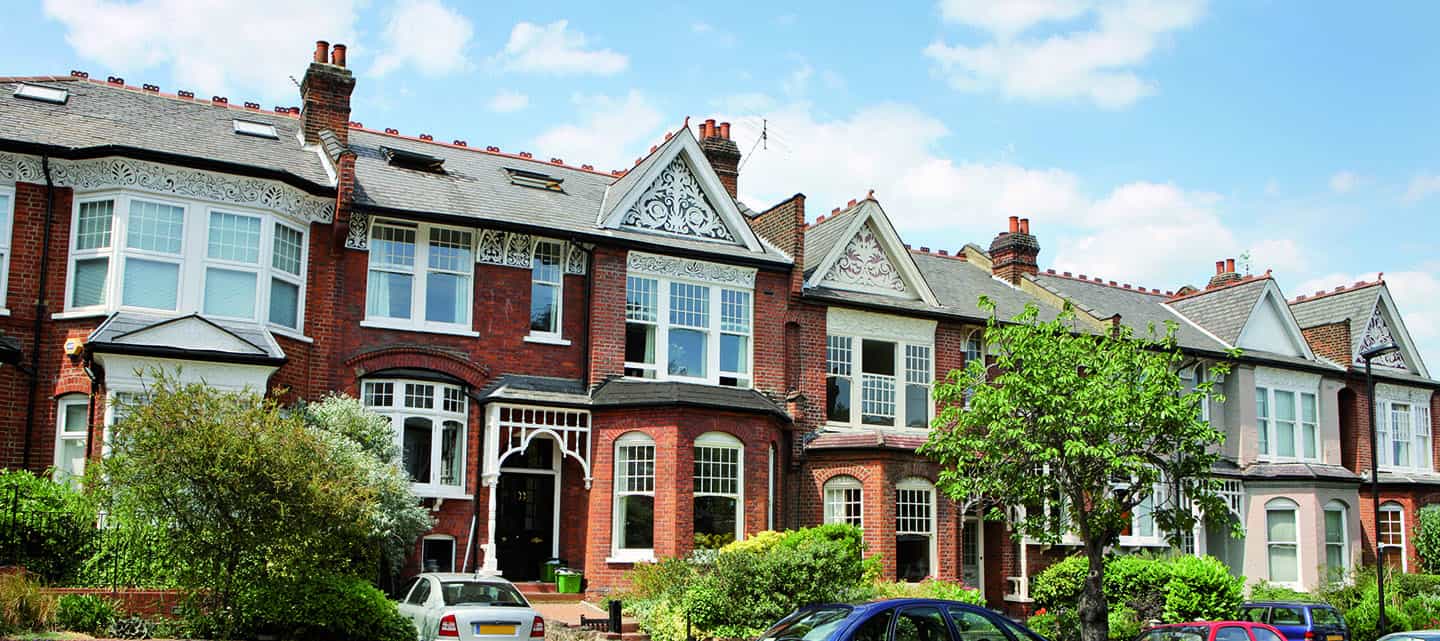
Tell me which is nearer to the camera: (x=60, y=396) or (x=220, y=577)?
(x=220, y=577)

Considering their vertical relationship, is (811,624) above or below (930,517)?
below

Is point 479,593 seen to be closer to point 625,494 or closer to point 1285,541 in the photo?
point 625,494

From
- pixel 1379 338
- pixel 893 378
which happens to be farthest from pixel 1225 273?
pixel 893 378

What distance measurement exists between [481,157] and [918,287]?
10552mm

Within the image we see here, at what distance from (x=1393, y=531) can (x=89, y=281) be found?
33.7 m

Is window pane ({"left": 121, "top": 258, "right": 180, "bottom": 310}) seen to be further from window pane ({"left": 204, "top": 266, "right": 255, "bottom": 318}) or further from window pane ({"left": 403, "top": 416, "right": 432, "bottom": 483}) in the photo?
window pane ({"left": 403, "top": 416, "right": 432, "bottom": 483})

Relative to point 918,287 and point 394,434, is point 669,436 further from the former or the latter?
point 918,287

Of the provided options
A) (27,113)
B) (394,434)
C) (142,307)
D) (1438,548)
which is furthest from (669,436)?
Answer: (1438,548)

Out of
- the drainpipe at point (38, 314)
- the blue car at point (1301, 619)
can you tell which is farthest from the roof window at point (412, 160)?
the blue car at point (1301, 619)

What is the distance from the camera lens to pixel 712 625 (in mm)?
19109

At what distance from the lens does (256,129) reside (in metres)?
25.2

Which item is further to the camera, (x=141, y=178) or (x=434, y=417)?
(x=434, y=417)

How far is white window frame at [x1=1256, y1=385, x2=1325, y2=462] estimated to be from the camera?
3434cm

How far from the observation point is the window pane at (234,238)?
2211cm
